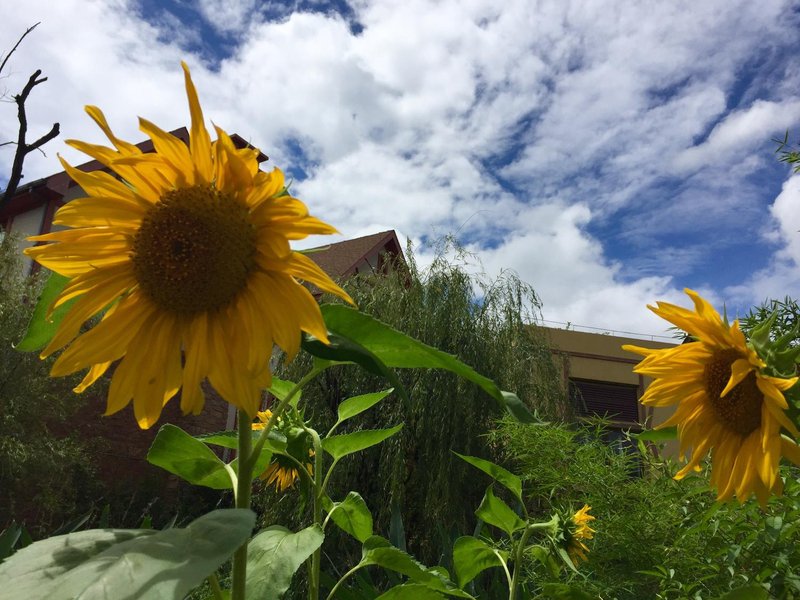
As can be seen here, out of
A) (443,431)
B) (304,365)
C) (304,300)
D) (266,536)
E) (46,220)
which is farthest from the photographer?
(46,220)

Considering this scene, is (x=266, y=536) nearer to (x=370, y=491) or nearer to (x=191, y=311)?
(x=191, y=311)

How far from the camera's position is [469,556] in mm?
829

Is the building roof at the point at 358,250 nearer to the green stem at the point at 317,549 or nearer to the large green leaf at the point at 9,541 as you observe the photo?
the large green leaf at the point at 9,541

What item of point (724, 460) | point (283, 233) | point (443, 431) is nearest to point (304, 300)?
point (283, 233)

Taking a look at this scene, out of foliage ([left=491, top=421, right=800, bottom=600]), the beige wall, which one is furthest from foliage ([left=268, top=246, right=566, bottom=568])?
the beige wall

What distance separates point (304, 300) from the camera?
1.49 feet

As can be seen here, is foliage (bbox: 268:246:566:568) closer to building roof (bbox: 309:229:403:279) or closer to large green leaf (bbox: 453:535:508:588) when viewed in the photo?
large green leaf (bbox: 453:535:508:588)

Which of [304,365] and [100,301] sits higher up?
[304,365]

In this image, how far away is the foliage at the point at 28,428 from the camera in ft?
20.9

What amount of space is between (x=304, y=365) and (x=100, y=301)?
192 inches

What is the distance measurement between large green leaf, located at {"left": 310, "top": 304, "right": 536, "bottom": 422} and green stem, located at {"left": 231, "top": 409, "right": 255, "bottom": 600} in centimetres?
8

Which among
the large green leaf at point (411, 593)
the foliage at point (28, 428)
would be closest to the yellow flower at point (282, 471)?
the large green leaf at point (411, 593)

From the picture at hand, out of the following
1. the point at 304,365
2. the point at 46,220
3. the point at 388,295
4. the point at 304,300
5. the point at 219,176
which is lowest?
the point at 304,300

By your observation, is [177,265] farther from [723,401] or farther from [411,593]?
Result: [723,401]
